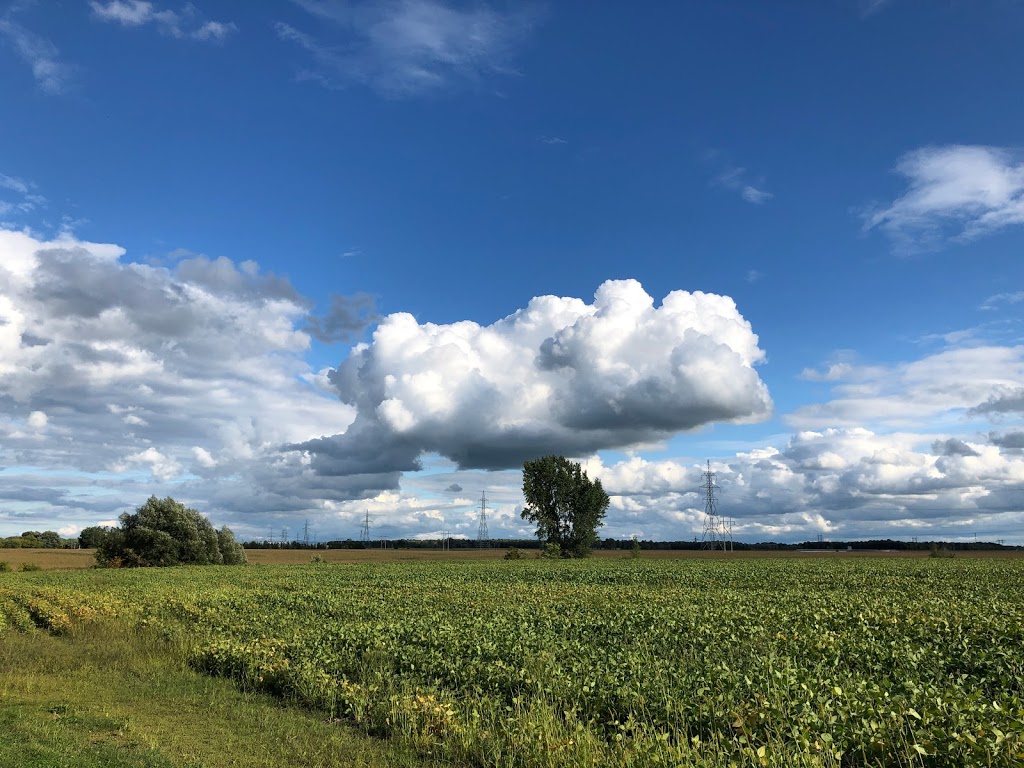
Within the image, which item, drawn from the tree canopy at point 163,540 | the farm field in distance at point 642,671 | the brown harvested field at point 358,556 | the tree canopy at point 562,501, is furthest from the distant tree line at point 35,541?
the farm field in distance at point 642,671

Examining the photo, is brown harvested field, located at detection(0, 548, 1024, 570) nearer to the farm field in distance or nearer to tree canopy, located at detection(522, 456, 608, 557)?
tree canopy, located at detection(522, 456, 608, 557)

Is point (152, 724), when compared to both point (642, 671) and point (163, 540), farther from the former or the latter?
point (163, 540)

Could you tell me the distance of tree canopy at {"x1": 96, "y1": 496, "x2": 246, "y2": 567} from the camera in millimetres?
86438

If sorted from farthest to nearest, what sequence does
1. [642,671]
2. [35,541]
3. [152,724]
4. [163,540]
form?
[35,541] → [163,540] → [152,724] → [642,671]

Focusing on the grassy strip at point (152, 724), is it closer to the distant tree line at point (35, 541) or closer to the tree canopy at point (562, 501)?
the tree canopy at point (562, 501)

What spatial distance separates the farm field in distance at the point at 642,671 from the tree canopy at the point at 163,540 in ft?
208

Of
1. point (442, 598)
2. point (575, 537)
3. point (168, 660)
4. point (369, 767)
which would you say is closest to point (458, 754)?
point (369, 767)

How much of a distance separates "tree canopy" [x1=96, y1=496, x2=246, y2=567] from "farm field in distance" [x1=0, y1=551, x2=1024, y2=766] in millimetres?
63457

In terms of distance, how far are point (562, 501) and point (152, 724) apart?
10618cm

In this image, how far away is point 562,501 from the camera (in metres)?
117

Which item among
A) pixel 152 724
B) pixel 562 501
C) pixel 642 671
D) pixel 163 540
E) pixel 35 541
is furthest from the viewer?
pixel 35 541

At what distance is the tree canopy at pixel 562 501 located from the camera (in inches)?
4552

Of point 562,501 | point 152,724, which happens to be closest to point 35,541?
point 562,501

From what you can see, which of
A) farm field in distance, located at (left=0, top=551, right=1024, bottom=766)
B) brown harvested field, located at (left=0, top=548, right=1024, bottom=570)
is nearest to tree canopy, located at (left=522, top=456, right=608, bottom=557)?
brown harvested field, located at (left=0, top=548, right=1024, bottom=570)
